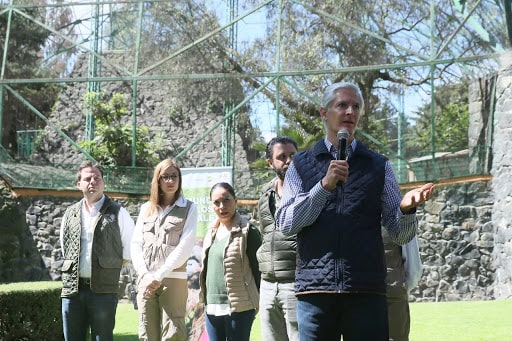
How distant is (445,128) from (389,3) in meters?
2.16

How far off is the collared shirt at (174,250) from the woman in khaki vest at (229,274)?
0.19 m

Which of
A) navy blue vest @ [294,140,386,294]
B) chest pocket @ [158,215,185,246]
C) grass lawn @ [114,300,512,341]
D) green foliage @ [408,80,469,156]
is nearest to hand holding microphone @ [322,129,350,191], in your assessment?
navy blue vest @ [294,140,386,294]

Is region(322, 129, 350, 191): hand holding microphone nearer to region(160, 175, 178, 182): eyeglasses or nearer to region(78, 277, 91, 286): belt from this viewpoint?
region(160, 175, 178, 182): eyeglasses

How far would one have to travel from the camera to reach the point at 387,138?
11.3 meters

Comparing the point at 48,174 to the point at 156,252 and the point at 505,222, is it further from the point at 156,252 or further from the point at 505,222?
the point at 156,252

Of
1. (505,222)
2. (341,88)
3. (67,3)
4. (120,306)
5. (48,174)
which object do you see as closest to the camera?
(341,88)

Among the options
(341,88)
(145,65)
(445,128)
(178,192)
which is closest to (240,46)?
(145,65)

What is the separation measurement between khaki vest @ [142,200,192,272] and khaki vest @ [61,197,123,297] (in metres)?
0.19

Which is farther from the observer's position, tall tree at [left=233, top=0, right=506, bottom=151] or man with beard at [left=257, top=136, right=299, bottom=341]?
tall tree at [left=233, top=0, right=506, bottom=151]

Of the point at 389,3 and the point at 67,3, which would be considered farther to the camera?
the point at 67,3

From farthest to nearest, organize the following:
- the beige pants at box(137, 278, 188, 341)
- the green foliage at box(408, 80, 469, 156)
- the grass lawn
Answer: the green foliage at box(408, 80, 469, 156)
the grass lawn
the beige pants at box(137, 278, 188, 341)

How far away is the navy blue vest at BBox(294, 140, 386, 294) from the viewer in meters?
2.70

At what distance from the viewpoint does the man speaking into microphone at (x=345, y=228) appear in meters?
2.69

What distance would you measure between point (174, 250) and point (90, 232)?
54 cm
